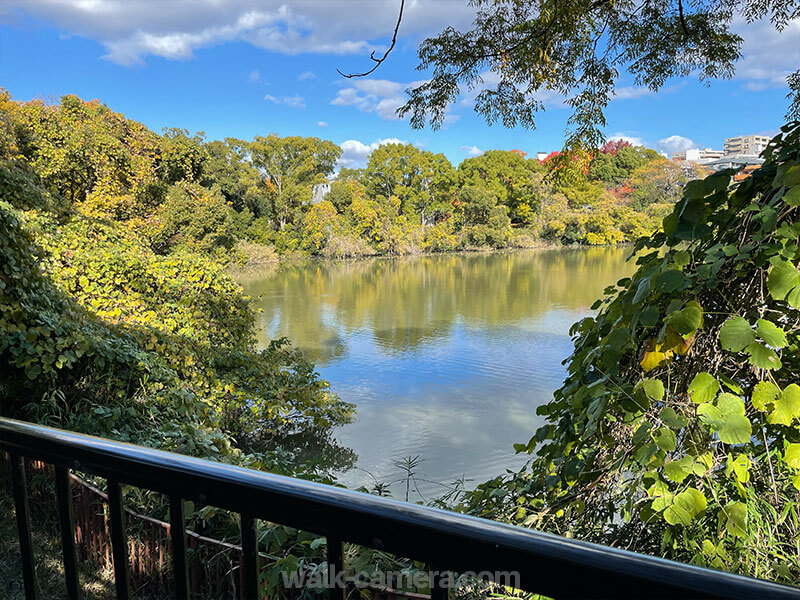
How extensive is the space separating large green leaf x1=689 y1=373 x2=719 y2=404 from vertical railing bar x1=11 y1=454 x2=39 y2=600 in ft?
4.72

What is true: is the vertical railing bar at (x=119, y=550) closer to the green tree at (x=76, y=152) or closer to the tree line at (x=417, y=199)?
the green tree at (x=76, y=152)

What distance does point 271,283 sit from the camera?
19.0 m

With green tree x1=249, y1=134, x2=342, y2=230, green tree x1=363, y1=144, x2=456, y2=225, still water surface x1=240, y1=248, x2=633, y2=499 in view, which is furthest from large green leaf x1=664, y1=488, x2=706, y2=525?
green tree x1=363, y1=144, x2=456, y2=225

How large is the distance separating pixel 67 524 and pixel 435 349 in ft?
31.2

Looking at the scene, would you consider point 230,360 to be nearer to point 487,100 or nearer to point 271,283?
point 487,100

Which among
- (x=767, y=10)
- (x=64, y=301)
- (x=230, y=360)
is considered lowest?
(x=230, y=360)

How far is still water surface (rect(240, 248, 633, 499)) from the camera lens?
609 centimetres

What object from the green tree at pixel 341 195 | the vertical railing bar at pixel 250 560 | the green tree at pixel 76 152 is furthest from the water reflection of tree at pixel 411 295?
the vertical railing bar at pixel 250 560

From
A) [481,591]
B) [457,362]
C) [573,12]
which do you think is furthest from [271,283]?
[481,591]

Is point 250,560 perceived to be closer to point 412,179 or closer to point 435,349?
point 435,349

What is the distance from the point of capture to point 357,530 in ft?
1.67

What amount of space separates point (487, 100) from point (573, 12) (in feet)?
2.90

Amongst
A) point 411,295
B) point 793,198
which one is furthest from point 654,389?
point 411,295

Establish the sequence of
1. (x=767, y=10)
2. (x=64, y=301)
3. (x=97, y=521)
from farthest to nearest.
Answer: (x=64, y=301) < (x=767, y=10) < (x=97, y=521)
